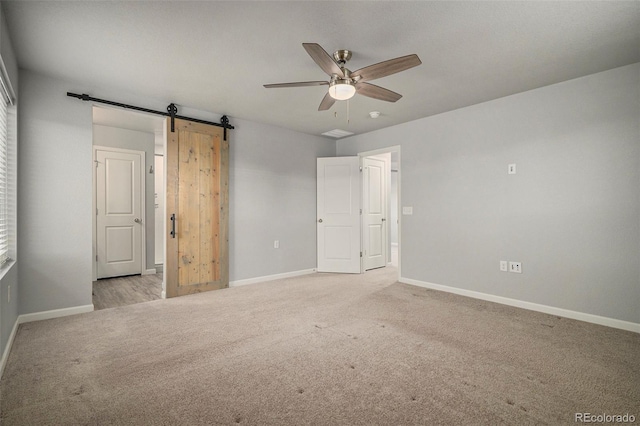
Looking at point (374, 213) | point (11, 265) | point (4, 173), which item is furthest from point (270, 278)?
point (4, 173)

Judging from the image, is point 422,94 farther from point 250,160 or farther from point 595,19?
point 250,160

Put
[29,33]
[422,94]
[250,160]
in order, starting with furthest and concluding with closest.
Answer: [250,160] < [422,94] < [29,33]

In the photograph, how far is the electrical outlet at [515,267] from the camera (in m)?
3.62

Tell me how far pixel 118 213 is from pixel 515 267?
614 cm

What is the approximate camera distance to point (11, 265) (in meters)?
2.59

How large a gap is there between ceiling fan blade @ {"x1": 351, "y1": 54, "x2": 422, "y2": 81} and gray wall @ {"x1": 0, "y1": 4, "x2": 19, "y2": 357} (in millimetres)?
2626

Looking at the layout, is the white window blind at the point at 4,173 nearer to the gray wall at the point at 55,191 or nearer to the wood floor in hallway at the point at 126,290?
the gray wall at the point at 55,191

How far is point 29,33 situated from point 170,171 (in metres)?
1.86

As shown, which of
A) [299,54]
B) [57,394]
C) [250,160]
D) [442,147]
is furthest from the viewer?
[250,160]

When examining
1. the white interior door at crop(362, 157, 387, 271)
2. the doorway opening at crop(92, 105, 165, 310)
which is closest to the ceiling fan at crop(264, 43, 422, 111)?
the white interior door at crop(362, 157, 387, 271)

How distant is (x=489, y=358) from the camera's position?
91.9 inches

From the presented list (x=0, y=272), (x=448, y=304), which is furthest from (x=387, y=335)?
(x=0, y=272)

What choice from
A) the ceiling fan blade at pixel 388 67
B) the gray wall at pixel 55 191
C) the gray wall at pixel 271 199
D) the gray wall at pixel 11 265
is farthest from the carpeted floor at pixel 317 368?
the ceiling fan blade at pixel 388 67

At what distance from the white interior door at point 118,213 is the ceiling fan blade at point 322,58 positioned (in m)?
4.54
